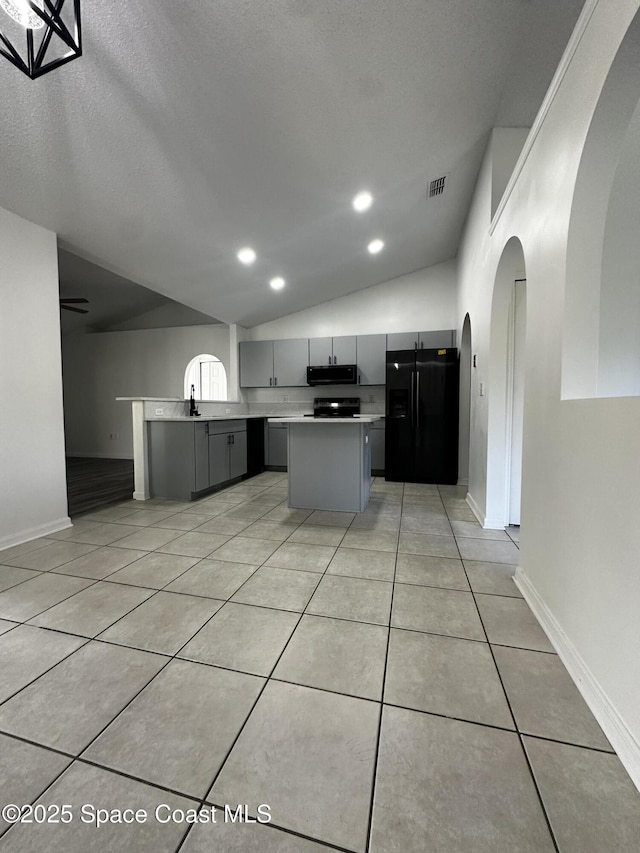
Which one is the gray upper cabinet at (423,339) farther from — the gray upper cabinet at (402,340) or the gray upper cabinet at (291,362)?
the gray upper cabinet at (291,362)

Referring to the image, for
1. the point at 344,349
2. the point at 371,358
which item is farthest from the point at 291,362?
the point at 371,358

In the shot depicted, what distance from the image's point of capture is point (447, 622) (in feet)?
5.43

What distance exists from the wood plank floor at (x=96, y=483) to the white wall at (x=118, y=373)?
52 centimetres

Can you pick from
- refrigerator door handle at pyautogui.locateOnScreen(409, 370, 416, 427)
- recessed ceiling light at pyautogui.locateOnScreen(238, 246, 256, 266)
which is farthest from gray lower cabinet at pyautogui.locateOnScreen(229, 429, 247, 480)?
refrigerator door handle at pyautogui.locateOnScreen(409, 370, 416, 427)

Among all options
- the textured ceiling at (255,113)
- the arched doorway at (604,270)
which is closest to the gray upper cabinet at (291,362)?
the textured ceiling at (255,113)

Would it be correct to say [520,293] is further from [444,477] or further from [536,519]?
[444,477]

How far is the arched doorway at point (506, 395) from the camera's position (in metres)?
2.83

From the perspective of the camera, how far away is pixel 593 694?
1.18 m

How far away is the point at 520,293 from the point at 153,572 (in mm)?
3391

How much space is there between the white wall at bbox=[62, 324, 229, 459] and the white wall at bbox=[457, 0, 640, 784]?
578 centimetres

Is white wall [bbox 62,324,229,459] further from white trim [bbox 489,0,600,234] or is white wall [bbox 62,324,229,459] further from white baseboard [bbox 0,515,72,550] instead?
white trim [bbox 489,0,600,234]

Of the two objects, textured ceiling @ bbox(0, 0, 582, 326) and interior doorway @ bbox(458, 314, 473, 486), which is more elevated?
textured ceiling @ bbox(0, 0, 582, 326)

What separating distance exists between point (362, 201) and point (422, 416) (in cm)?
264

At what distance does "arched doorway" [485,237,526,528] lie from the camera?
2.83m
